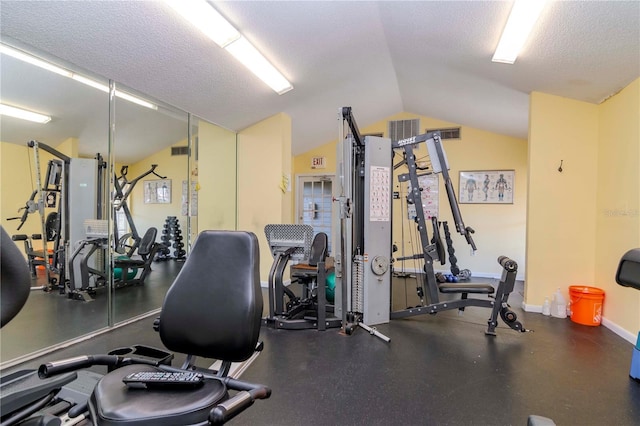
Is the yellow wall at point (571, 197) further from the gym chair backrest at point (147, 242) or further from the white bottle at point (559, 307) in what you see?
the gym chair backrest at point (147, 242)

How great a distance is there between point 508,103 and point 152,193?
5.19 meters

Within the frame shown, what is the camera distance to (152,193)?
461 cm

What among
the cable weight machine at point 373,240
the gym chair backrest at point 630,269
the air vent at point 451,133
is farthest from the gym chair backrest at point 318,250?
the air vent at point 451,133

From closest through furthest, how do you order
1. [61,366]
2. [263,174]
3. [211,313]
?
[61,366] < [211,313] < [263,174]

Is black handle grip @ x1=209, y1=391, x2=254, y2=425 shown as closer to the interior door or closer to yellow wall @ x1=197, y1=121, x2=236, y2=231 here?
yellow wall @ x1=197, y1=121, x2=236, y2=231

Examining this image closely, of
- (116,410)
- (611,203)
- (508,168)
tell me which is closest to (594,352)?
(611,203)

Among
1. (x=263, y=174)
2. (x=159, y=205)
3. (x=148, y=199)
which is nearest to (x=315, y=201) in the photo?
(x=263, y=174)

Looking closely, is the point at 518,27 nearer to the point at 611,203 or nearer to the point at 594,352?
the point at 611,203

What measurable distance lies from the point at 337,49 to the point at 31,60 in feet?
9.21

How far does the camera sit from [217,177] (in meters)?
4.99

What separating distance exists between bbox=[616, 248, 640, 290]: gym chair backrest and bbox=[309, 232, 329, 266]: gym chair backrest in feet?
7.81

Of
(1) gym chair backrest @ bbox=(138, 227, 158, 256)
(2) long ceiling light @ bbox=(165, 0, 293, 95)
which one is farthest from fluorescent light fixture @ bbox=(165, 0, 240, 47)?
(1) gym chair backrest @ bbox=(138, 227, 158, 256)

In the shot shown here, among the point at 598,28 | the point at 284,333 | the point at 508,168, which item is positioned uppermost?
the point at 598,28

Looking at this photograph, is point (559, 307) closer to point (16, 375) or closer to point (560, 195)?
point (560, 195)
